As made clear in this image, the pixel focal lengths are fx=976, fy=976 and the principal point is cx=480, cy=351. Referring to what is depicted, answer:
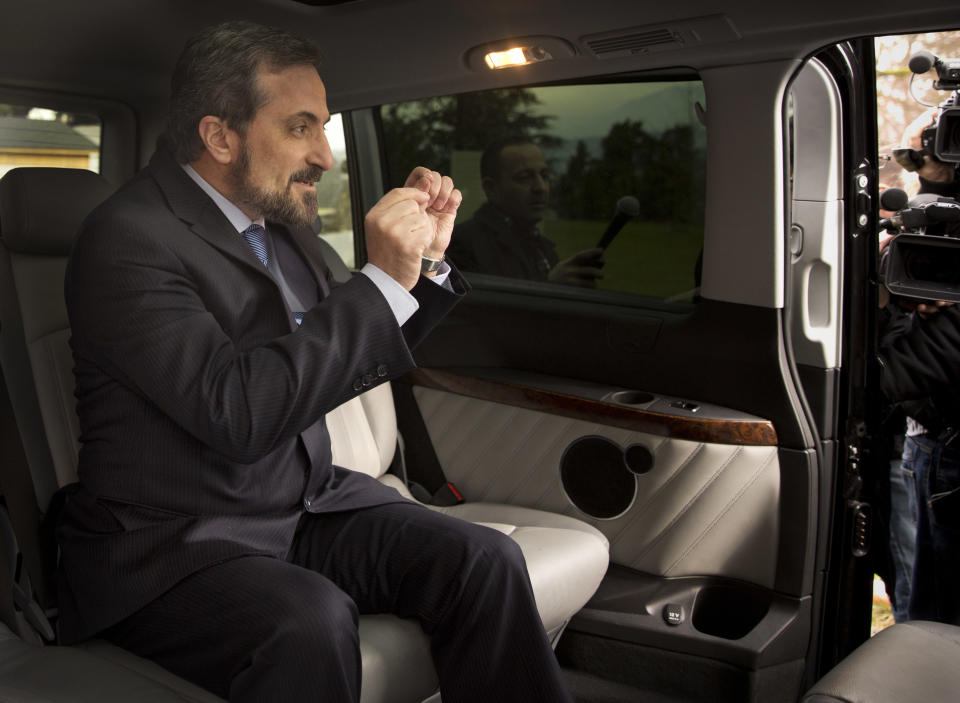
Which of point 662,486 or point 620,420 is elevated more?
point 620,420

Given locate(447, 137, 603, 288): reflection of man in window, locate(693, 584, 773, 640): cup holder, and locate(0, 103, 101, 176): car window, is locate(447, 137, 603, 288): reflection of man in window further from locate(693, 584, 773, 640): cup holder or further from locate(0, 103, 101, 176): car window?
locate(0, 103, 101, 176): car window

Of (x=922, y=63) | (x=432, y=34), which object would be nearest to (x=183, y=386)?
(x=432, y=34)

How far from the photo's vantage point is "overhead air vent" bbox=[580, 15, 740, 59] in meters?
2.04

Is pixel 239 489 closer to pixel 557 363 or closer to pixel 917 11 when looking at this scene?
pixel 557 363

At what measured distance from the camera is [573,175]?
10.3 ft

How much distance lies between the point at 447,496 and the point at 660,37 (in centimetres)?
136

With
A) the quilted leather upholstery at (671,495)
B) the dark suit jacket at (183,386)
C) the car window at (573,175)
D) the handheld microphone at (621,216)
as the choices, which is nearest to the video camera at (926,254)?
the quilted leather upholstery at (671,495)

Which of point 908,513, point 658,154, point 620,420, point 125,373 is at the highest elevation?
point 658,154

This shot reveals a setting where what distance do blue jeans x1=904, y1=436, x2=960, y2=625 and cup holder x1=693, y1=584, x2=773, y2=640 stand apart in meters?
0.56

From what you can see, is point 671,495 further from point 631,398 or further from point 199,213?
point 199,213

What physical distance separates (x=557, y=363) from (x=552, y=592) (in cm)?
80

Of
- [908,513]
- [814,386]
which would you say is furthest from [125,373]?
[908,513]

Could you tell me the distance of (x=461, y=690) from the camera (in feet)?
5.96

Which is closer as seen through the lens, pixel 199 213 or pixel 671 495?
pixel 199 213
